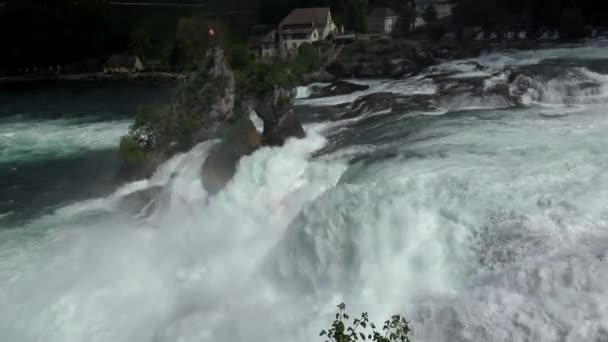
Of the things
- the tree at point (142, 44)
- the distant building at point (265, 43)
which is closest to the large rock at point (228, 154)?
the distant building at point (265, 43)

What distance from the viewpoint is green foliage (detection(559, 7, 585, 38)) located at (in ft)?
133

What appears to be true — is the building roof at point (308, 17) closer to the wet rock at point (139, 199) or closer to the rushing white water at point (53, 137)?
the rushing white water at point (53, 137)

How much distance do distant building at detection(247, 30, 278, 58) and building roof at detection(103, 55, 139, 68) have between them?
55.4ft

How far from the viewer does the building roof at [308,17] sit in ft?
153

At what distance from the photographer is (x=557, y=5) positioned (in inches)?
1667

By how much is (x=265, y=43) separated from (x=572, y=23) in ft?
79.7

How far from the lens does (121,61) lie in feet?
185

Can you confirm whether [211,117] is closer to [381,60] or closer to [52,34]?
[381,60]

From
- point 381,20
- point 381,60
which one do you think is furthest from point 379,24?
point 381,60

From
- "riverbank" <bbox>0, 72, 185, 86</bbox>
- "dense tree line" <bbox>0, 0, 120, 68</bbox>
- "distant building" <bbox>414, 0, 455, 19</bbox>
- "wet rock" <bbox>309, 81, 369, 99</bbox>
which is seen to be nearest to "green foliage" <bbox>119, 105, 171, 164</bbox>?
"wet rock" <bbox>309, 81, 369, 99</bbox>

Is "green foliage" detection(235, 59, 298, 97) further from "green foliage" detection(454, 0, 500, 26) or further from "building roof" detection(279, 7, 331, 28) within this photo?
"green foliage" detection(454, 0, 500, 26)

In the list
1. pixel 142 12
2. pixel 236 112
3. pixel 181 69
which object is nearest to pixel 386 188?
pixel 236 112

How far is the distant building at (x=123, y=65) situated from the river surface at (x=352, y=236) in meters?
34.8

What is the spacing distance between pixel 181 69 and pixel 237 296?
139 feet
